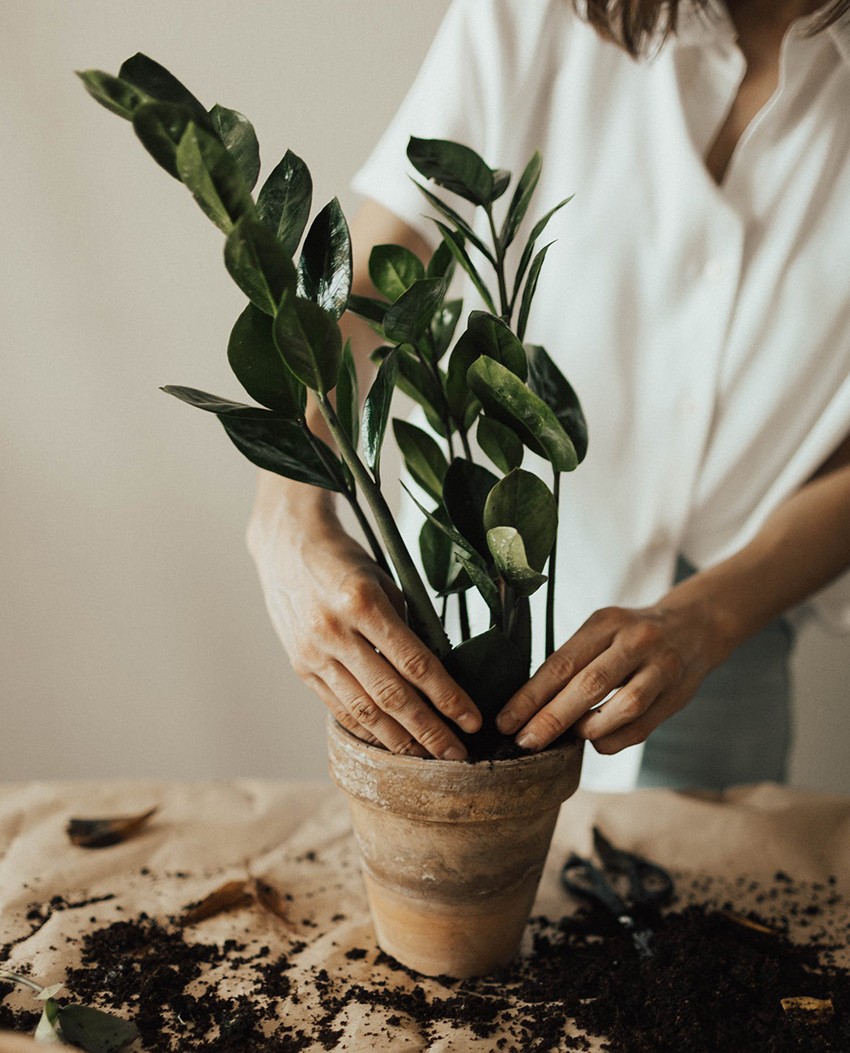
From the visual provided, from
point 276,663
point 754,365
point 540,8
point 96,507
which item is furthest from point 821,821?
point 96,507

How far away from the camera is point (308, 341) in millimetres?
562

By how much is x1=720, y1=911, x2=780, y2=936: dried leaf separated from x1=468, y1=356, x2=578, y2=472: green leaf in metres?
0.44

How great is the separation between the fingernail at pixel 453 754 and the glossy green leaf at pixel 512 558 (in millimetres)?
122

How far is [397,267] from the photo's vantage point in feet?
2.38

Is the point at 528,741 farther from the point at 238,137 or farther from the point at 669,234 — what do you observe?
the point at 669,234

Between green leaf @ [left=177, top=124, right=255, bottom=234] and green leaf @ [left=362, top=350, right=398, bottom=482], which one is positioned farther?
green leaf @ [left=362, top=350, right=398, bottom=482]

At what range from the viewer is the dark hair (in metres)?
0.91

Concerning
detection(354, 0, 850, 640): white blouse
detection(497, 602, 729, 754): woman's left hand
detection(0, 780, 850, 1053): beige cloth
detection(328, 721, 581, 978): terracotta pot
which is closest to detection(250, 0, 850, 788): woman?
detection(354, 0, 850, 640): white blouse

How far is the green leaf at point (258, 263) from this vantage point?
1.70 ft

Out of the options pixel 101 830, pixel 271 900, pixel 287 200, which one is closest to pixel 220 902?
pixel 271 900

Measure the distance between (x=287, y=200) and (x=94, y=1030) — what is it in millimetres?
560

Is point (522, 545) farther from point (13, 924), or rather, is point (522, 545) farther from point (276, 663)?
point (276, 663)

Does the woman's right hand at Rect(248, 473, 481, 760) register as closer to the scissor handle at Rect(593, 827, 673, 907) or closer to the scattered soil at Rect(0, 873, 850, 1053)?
the scattered soil at Rect(0, 873, 850, 1053)

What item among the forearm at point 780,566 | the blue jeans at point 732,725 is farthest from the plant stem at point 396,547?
the blue jeans at point 732,725
